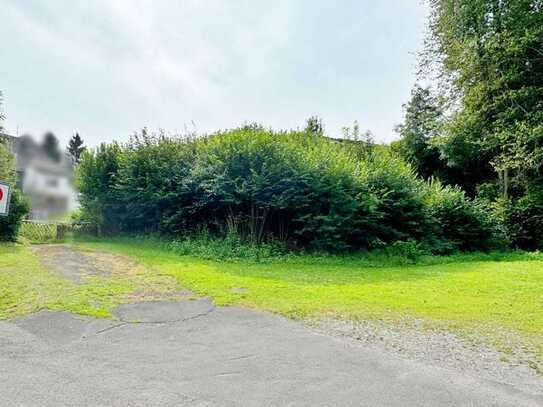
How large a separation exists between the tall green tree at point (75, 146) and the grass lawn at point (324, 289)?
208cm

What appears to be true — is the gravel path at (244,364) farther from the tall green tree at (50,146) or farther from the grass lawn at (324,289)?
the tall green tree at (50,146)

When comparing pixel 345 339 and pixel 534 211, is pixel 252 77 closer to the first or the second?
pixel 345 339

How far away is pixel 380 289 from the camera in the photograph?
23.0 ft

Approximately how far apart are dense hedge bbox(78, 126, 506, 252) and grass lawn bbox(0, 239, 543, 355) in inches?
73.4

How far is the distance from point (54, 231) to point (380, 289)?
11576 mm

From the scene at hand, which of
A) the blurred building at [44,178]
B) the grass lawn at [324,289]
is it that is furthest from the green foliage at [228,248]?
the blurred building at [44,178]

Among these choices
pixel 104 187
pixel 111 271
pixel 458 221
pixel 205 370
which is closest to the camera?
pixel 205 370

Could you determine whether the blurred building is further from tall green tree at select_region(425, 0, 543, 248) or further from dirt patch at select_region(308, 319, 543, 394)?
tall green tree at select_region(425, 0, 543, 248)

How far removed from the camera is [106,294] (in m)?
5.77

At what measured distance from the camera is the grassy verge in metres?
5.14

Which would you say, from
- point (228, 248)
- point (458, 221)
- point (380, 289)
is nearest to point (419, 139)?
point (458, 221)

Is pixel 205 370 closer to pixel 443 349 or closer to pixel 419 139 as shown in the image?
pixel 443 349

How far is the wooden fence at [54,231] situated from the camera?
12.0 m

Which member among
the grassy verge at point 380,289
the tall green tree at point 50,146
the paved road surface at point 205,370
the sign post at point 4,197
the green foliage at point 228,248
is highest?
the tall green tree at point 50,146
